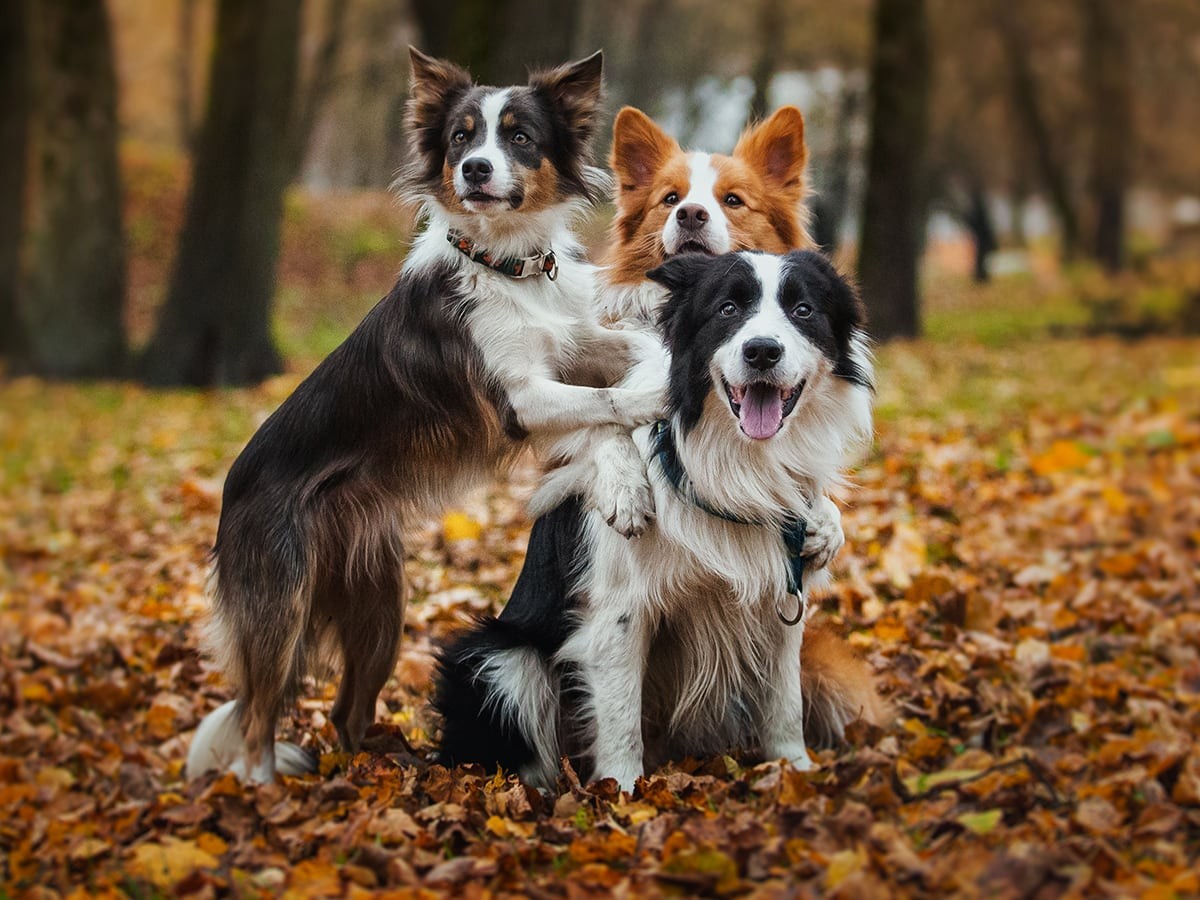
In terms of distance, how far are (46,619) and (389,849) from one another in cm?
367

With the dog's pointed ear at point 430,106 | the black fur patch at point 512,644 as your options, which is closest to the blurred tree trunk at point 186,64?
the dog's pointed ear at point 430,106

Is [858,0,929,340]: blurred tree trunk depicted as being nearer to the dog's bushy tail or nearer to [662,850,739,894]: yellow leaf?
the dog's bushy tail

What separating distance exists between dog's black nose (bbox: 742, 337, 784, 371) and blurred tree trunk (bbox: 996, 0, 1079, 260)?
2331cm

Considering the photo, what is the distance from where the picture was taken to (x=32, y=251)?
48.9ft

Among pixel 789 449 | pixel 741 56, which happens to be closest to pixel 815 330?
pixel 789 449

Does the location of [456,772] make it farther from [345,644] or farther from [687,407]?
[687,407]

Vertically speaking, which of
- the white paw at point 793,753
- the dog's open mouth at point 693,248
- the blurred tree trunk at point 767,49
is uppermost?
the blurred tree trunk at point 767,49

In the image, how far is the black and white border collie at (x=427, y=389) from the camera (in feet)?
13.8

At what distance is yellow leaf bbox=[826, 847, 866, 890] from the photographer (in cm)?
283

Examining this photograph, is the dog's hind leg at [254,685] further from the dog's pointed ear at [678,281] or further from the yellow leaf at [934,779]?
the yellow leaf at [934,779]

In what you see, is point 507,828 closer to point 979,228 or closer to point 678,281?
point 678,281

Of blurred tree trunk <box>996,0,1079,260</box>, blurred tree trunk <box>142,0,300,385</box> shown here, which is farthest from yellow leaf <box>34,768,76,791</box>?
blurred tree trunk <box>996,0,1079,260</box>

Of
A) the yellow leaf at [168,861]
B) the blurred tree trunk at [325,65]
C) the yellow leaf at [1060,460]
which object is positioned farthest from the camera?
the blurred tree trunk at [325,65]

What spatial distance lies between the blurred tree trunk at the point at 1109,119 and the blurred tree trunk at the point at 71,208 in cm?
1751
